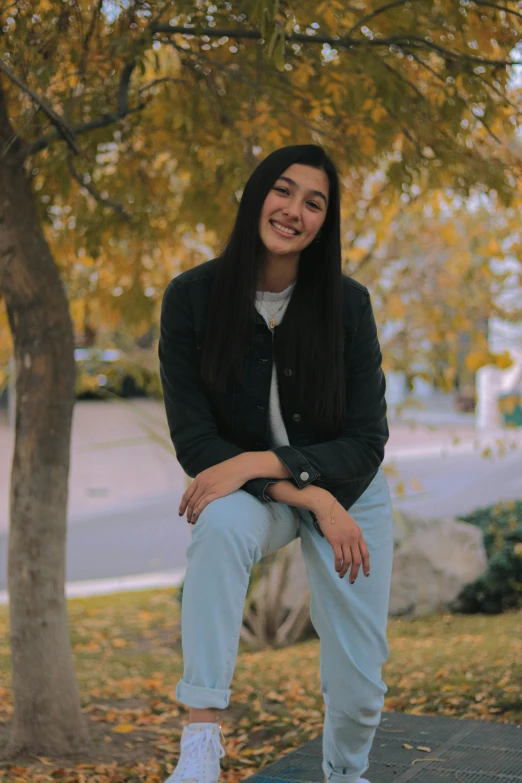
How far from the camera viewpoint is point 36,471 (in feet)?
12.5

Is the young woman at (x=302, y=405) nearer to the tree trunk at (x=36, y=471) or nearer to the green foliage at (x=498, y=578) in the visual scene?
the tree trunk at (x=36, y=471)

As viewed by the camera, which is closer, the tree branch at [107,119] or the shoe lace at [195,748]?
the shoe lace at [195,748]

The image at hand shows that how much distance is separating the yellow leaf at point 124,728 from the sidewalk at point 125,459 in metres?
3.70

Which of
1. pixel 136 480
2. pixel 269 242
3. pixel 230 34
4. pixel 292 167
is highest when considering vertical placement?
pixel 230 34

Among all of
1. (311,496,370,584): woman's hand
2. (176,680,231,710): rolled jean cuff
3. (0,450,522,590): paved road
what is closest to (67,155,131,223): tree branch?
(311,496,370,584): woman's hand

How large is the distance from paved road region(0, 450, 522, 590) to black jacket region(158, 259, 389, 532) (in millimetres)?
4136

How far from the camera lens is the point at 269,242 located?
2697mm

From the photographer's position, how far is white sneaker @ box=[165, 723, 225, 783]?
7.46ft

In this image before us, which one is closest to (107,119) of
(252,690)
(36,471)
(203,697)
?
(36,471)

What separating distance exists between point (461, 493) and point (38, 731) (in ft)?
35.9

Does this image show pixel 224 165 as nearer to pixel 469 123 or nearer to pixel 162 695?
pixel 469 123

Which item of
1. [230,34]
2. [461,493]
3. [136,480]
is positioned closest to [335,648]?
[230,34]

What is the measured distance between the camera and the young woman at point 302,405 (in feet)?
8.49

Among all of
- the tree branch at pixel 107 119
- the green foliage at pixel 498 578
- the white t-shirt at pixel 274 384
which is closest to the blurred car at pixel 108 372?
the green foliage at pixel 498 578
